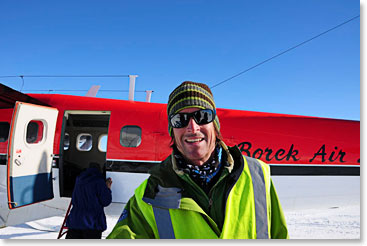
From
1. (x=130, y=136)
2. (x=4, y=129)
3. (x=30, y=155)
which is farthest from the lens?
(x=4, y=129)

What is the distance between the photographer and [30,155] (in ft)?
12.2

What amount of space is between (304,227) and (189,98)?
5.05 meters

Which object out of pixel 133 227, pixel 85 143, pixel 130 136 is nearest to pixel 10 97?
pixel 130 136

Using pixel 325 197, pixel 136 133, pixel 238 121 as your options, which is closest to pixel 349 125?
pixel 325 197

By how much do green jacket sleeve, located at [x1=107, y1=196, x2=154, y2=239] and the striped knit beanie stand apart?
50 cm

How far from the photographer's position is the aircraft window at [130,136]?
406 centimetres

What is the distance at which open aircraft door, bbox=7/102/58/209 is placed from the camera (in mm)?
3459

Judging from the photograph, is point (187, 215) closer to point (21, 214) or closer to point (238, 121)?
point (238, 121)

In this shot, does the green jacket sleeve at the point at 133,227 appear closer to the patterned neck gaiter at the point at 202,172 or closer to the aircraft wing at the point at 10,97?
the patterned neck gaiter at the point at 202,172

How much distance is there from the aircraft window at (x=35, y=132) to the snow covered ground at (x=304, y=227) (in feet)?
5.57

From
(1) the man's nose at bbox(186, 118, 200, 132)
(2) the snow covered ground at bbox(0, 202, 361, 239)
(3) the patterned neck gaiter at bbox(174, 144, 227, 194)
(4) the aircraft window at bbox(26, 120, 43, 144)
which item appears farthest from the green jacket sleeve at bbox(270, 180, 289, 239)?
(4) the aircraft window at bbox(26, 120, 43, 144)

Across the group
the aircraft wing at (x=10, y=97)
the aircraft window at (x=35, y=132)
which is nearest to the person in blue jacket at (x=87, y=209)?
the aircraft window at (x=35, y=132)

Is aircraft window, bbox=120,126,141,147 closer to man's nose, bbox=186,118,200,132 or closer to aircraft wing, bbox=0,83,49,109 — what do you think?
aircraft wing, bbox=0,83,49,109

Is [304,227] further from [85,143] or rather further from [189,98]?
[85,143]
